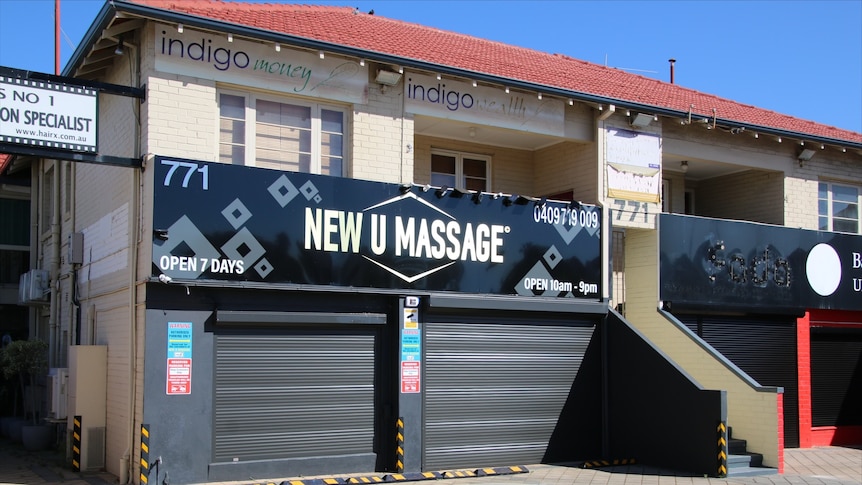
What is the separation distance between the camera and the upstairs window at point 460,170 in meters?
17.0

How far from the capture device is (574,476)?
1372 cm

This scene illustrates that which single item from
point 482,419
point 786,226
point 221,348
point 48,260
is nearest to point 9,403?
point 48,260

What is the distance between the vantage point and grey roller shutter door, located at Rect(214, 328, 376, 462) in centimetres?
1239

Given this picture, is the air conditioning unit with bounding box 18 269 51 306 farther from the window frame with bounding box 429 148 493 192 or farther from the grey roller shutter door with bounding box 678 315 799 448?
the grey roller shutter door with bounding box 678 315 799 448

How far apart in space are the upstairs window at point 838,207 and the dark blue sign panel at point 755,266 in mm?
608

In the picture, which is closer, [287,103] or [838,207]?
[287,103]

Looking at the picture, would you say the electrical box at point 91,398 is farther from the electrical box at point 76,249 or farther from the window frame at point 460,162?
the window frame at point 460,162

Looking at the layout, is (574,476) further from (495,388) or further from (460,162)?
(460,162)

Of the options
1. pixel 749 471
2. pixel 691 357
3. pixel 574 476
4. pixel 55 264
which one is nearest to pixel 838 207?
pixel 691 357

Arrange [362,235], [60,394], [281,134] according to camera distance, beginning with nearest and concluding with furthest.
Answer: [362,235] → [281,134] → [60,394]

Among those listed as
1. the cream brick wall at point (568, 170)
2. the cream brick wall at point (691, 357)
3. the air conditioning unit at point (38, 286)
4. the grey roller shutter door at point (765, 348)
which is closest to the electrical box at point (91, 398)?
the air conditioning unit at point (38, 286)

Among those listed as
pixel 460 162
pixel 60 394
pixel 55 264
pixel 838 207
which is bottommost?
pixel 60 394

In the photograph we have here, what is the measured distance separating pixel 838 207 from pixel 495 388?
1021 centimetres

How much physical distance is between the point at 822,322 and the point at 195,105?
13.6 meters
